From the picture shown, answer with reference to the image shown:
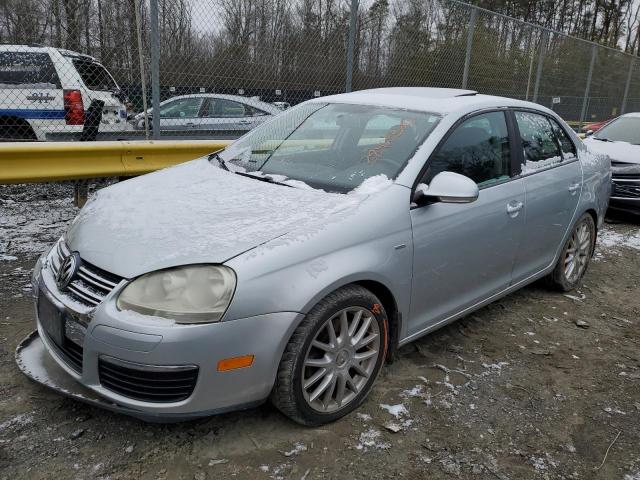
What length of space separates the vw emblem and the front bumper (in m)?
0.08

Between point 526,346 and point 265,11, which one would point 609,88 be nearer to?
point 265,11

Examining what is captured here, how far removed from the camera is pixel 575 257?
4645mm

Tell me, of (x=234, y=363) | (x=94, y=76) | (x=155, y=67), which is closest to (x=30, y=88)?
(x=94, y=76)

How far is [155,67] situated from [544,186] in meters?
3.75

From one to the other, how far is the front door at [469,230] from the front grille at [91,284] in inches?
57.7

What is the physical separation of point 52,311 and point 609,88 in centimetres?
1555

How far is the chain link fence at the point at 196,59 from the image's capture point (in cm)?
513

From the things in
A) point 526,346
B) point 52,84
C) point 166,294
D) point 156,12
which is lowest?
point 526,346

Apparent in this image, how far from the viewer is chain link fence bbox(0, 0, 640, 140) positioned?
513 cm

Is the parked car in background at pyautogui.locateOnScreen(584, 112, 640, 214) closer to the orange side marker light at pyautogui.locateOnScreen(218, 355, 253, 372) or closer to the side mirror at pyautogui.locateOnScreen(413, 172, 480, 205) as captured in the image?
the side mirror at pyautogui.locateOnScreen(413, 172, 480, 205)

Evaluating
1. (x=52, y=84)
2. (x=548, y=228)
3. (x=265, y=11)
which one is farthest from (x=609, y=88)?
(x=52, y=84)

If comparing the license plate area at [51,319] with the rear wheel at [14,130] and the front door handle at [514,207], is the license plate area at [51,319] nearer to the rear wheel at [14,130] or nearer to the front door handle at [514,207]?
the front door handle at [514,207]

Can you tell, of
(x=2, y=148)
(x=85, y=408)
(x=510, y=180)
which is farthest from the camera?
(x=2, y=148)

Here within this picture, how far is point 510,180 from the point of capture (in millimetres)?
3590
